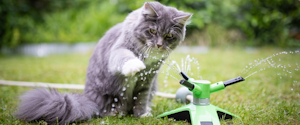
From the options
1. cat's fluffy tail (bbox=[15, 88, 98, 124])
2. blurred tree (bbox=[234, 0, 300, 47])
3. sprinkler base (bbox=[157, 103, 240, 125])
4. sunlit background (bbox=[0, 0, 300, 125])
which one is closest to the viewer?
sprinkler base (bbox=[157, 103, 240, 125])

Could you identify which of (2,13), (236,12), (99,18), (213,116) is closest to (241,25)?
(236,12)

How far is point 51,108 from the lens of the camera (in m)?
1.62

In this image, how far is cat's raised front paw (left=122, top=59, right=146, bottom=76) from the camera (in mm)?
1325

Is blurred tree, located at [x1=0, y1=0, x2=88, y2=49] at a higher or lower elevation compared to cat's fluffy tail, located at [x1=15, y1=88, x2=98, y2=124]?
higher

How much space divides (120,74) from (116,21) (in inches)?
252

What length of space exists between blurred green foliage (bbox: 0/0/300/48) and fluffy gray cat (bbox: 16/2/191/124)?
4.77 meters

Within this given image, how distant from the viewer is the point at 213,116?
145 centimetres

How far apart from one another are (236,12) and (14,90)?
8.47 metres

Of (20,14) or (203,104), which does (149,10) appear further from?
(20,14)

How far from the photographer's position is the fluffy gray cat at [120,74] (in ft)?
5.35

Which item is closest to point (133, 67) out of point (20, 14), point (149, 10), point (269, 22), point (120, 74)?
point (120, 74)

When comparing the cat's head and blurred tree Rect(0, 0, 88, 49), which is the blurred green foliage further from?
the cat's head

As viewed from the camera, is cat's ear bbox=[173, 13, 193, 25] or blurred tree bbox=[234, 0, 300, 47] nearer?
cat's ear bbox=[173, 13, 193, 25]

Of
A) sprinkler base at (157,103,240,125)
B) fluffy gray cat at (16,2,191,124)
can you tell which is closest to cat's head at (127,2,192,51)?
fluffy gray cat at (16,2,191,124)
